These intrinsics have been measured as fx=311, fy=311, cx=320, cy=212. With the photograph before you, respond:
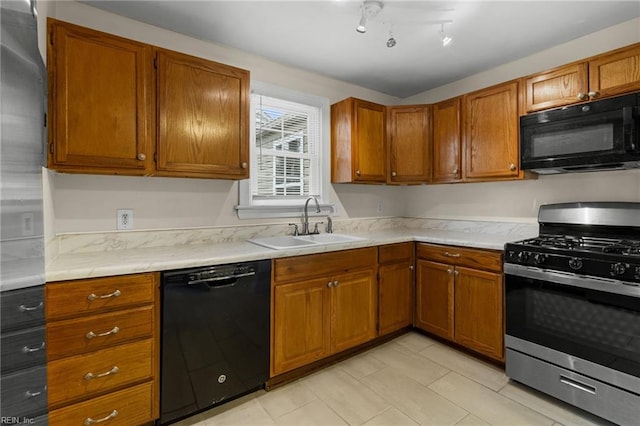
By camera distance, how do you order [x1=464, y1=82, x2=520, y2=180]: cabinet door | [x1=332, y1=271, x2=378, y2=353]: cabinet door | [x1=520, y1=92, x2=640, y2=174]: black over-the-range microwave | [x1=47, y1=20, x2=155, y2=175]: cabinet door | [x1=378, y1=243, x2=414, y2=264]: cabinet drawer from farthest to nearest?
[x1=378, y1=243, x2=414, y2=264]: cabinet drawer < [x1=464, y1=82, x2=520, y2=180]: cabinet door < [x1=332, y1=271, x2=378, y2=353]: cabinet door < [x1=520, y1=92, x2=640, y2=174]: black over-the-range microwave < [x1=47, y1=20, x2=155, y2=175]: cabinet door

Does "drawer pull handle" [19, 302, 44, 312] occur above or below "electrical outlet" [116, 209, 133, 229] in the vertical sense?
below

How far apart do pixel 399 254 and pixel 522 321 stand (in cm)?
101

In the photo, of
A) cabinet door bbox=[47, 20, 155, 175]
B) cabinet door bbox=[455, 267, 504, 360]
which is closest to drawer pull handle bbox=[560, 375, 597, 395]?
cabinet door bbox=[455, 267, 504, 360]

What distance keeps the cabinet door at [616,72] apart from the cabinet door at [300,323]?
7.45 ft

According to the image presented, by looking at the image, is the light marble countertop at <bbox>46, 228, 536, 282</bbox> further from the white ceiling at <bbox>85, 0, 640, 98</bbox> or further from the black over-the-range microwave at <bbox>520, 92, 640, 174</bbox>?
the white ceiling at <bbox>85, 0, 640, 98</bbox>

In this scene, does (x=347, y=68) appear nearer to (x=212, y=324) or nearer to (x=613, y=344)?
(x=212, y=324)

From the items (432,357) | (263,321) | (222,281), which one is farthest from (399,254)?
(222,281)

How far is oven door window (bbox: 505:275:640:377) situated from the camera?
1657 millimetres

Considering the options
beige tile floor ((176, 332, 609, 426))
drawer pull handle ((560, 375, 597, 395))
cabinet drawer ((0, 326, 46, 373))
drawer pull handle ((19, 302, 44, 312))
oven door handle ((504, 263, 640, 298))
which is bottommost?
beige tile floor ((176, 332, 609, 426))

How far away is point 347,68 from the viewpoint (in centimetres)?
295

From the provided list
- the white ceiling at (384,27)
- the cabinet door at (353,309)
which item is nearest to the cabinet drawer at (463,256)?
the cabinet door at (353,309)

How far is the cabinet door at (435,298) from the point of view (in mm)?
2619

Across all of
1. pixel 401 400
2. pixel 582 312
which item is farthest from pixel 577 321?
pixel 401 400

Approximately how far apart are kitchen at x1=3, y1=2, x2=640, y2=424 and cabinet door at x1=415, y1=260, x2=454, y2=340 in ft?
2.64
